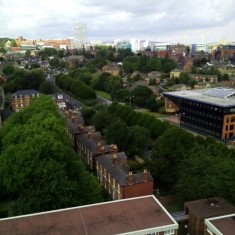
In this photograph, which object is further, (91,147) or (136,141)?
(136,141)

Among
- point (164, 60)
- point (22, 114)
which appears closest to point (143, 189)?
point (22, 114)

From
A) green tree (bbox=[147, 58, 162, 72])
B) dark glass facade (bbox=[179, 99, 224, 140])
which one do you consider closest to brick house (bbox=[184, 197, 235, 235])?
dark glass facade (bbox=[179, 99, 224, 140])

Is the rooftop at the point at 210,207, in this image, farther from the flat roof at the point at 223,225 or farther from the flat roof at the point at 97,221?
the flat roof at the point at 97,221

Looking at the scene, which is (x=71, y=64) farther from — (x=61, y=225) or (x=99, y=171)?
(x=61, y=225)

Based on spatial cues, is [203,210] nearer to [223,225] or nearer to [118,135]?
[223,225]

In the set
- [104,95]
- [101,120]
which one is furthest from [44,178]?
[104,95]

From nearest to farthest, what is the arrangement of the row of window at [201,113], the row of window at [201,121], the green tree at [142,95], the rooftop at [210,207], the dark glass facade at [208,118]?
the rooftop at [210,207]
the dark glass facade at [208,118]
the row of window at [201,113]
the row of window at [201,121]
the green tree at [142,95]

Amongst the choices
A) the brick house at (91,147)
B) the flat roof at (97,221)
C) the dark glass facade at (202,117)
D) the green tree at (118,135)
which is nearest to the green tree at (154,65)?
the dark glass facade at (202,117)
